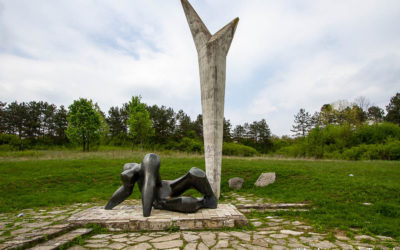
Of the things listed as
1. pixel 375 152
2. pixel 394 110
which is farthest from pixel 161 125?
pixel 394 110

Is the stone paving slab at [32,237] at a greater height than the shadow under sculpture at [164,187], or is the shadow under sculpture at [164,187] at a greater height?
the shadow under sculpture at [164,187]

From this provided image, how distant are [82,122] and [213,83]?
20.7 meters

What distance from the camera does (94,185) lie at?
30.0 ft

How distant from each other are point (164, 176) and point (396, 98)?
3958cm

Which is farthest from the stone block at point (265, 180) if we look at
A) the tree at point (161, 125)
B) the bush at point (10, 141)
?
the bush at point (10, 141)

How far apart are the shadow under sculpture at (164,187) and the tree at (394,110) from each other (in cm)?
3908

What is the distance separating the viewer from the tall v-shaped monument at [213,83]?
7.34m

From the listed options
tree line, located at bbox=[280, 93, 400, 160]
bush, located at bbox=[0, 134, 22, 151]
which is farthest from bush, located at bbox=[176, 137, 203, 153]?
bush, located at bbox=[0, 134, 22, 151]

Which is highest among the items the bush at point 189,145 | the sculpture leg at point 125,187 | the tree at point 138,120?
the tree at point 138,120

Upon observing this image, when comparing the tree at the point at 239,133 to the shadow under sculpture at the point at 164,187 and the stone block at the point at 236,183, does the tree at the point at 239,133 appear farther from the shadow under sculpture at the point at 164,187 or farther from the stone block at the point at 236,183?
the shadow under sculpture at the point at 164,187

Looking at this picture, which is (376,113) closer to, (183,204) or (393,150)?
(393,150)

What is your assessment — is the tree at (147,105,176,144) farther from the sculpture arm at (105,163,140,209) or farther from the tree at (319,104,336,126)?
the sculpture arm at (105,163,140,209)

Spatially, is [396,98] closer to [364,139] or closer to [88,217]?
[364,139]

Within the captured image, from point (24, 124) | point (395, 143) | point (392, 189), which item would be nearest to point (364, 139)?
point (395, 143)
